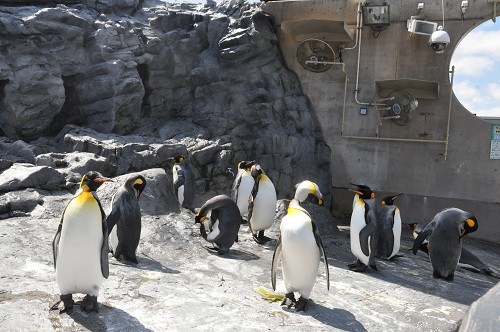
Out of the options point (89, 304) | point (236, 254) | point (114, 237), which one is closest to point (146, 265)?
point (114, 237)

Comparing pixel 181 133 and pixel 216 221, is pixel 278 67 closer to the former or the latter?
pixel 181 133

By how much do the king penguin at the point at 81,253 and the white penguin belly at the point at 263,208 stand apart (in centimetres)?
354

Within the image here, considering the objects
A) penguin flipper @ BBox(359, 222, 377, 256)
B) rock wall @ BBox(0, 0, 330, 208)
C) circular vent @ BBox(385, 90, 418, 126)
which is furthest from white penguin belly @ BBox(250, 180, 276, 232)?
circular vent @ BBox(385, 90, 418, 126)

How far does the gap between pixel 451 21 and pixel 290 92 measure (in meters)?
4.00

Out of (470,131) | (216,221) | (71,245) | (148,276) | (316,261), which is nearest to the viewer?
A: (71,245)

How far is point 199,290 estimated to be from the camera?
418cm

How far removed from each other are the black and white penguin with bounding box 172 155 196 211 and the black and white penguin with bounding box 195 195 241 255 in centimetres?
220

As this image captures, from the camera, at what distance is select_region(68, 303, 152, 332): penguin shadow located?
3.13 meters

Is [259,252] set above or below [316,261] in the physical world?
below

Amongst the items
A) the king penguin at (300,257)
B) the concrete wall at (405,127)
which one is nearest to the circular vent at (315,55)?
→ the concrete wall at (405,127)

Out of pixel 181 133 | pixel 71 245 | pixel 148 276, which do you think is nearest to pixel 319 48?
→ pixel 181 133

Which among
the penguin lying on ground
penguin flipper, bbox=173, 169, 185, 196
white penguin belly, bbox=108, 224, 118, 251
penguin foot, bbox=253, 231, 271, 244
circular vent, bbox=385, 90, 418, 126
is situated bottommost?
the penguin lying on ground

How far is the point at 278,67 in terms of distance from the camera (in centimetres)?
1196

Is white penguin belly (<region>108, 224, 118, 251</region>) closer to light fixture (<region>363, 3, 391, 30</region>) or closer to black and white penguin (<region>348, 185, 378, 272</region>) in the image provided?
black and white penguin (<region>348, 185, 378, 272</region>)
